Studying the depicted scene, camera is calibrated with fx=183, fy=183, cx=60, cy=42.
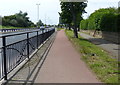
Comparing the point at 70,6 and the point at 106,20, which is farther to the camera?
the point at 70,6

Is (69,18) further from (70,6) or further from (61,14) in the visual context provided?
(70,6)

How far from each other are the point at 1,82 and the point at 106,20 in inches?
764

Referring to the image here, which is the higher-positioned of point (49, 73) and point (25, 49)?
point (25, 49)

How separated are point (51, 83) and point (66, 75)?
0.90m

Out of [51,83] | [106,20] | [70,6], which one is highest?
[70,6]

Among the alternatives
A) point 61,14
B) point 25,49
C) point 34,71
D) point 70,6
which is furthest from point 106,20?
point 34,71

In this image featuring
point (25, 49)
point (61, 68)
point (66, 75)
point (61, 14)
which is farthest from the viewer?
point (61, 14)

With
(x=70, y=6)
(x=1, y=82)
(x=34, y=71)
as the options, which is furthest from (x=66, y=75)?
(x=70, y=6)

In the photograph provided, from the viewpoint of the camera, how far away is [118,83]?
4.83 m

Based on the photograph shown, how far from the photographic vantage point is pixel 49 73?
5977 millimetres

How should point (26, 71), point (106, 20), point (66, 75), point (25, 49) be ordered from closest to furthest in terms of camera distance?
point (66, 75)
point (26, 71)
point (25, 49)
point (106, 20)

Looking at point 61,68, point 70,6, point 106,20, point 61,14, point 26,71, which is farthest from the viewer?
point 61,14

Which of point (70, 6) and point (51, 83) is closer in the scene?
point (51, 83)

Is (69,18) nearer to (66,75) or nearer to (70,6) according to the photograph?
(70,6)
